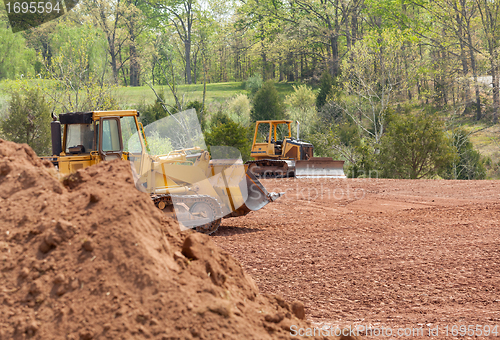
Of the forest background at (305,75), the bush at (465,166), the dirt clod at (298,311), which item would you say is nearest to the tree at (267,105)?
the forest background at (305,75)

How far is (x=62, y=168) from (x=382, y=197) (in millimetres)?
9186

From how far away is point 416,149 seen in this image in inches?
732

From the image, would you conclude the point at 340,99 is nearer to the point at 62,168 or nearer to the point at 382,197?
the point at 382,197

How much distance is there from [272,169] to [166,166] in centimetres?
1100

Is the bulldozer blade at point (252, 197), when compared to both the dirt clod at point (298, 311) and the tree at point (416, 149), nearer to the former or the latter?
the dirt clod at point (298, 311)

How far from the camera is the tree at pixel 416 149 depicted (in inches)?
717

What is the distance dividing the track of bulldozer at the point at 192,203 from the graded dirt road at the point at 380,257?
1.04ft

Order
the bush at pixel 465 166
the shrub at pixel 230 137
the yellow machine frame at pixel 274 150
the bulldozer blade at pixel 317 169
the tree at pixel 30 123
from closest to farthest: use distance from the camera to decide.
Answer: the bulldozer blade at pixel 317 169
the yellow machine frame at pixel 274 150
the tree at pixel 30 123
the bush at pixel 465 166
the shrub at pixel 230 137

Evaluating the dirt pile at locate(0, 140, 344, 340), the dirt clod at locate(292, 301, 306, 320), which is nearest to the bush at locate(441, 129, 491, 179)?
the dirt clod at locate(292, 301, 306, 320)

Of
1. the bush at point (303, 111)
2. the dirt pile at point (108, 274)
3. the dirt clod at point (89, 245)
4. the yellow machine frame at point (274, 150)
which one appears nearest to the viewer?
the dirt pile at point (108, 274)

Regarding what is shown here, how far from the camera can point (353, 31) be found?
142ft

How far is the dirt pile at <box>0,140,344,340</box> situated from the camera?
8.50 feet

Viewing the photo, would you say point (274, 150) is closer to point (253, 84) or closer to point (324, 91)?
point (324, 91)

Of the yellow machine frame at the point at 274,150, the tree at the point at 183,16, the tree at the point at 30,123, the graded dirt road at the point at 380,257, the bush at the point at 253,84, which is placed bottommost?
the graded dirt road at the point at 380,257
